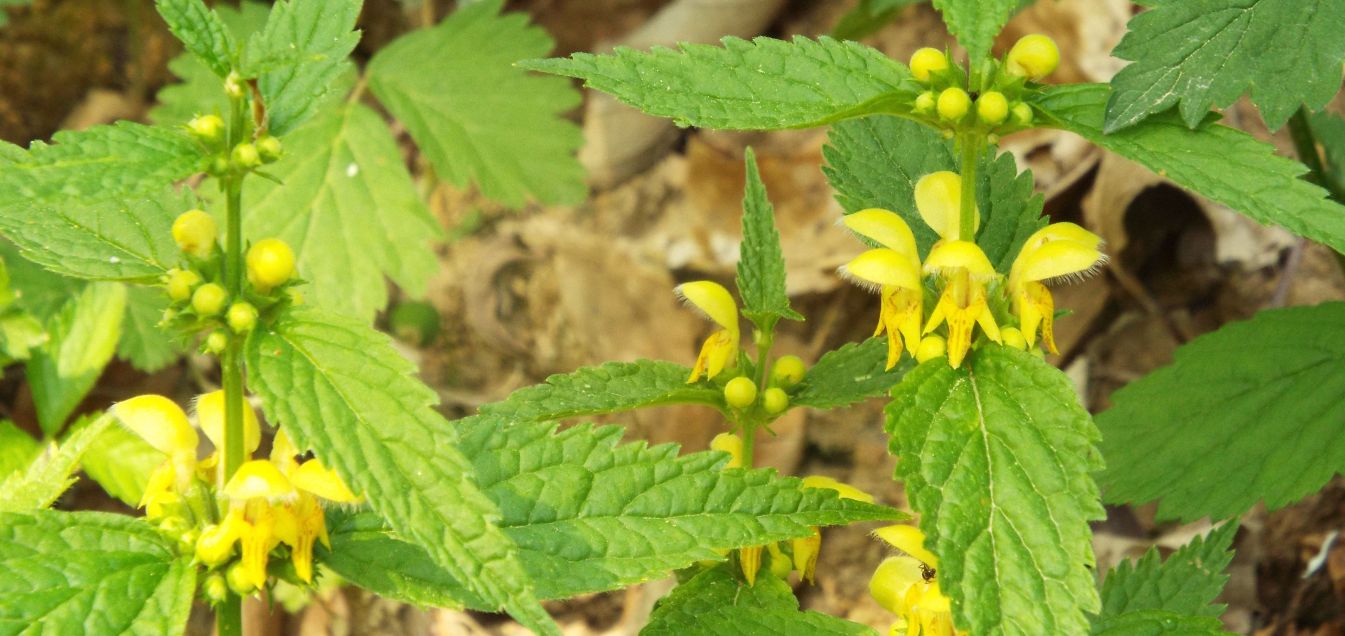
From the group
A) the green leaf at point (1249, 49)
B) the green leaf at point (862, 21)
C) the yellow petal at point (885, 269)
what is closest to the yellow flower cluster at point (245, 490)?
the yellow petal at point (885, 269)

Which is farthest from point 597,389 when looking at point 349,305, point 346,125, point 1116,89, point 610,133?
point 610,133

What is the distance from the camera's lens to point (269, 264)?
1403 millimetres

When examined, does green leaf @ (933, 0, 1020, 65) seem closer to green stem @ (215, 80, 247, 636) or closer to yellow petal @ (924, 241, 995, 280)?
yellow petal @ (924, 241, 995, 280)

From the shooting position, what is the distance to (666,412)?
3402mm

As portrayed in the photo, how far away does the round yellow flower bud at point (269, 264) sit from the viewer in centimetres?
140

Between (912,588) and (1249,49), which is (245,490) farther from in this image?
(1249,49)

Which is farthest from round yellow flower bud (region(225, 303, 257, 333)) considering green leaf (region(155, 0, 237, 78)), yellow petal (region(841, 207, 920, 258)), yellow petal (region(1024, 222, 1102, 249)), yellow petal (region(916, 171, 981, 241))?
yellow petal (region(1024, 222, 1102, 249))

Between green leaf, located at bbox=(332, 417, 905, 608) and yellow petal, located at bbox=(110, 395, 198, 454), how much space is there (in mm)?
223

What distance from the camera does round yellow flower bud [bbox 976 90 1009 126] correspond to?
4.99ft

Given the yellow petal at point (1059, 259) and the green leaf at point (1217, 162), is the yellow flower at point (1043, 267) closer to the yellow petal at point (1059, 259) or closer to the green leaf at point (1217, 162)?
the yellow petal at point (1059, 259)

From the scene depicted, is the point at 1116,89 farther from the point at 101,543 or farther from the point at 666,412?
the point at 666,412

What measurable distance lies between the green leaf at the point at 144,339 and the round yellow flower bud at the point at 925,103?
222cm

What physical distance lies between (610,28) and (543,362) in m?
1.42

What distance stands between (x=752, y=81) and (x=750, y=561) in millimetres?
650
